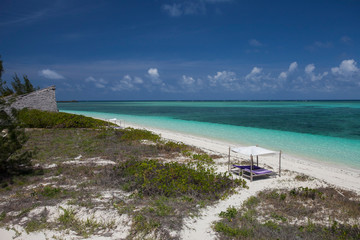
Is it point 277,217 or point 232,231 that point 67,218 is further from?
point 277,217

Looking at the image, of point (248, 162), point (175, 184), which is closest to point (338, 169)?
point (248, 162)

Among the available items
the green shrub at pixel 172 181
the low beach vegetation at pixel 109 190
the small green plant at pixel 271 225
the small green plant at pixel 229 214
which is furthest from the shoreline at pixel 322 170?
the small green plant at pixel 229 214

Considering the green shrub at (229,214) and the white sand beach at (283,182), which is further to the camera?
the green shrub at (229,214)

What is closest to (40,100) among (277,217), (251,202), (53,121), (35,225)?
(53,121)

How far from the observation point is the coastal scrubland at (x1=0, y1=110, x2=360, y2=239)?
18.7 feet

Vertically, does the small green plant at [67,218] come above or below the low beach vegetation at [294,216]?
above

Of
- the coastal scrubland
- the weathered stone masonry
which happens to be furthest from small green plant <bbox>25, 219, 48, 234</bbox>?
the weathered stone masonry

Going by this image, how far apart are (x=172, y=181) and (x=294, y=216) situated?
419 centimetres

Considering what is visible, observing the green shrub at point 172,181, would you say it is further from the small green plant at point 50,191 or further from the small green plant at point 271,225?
the small green plant at point 50,191

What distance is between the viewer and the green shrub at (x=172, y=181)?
8016 mm

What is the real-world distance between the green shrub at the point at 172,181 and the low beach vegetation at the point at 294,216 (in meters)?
1.25

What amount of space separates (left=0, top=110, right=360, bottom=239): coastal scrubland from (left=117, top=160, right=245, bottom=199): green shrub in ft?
0.11

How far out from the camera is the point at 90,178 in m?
9.13

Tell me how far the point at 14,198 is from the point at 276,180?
10.1 m
